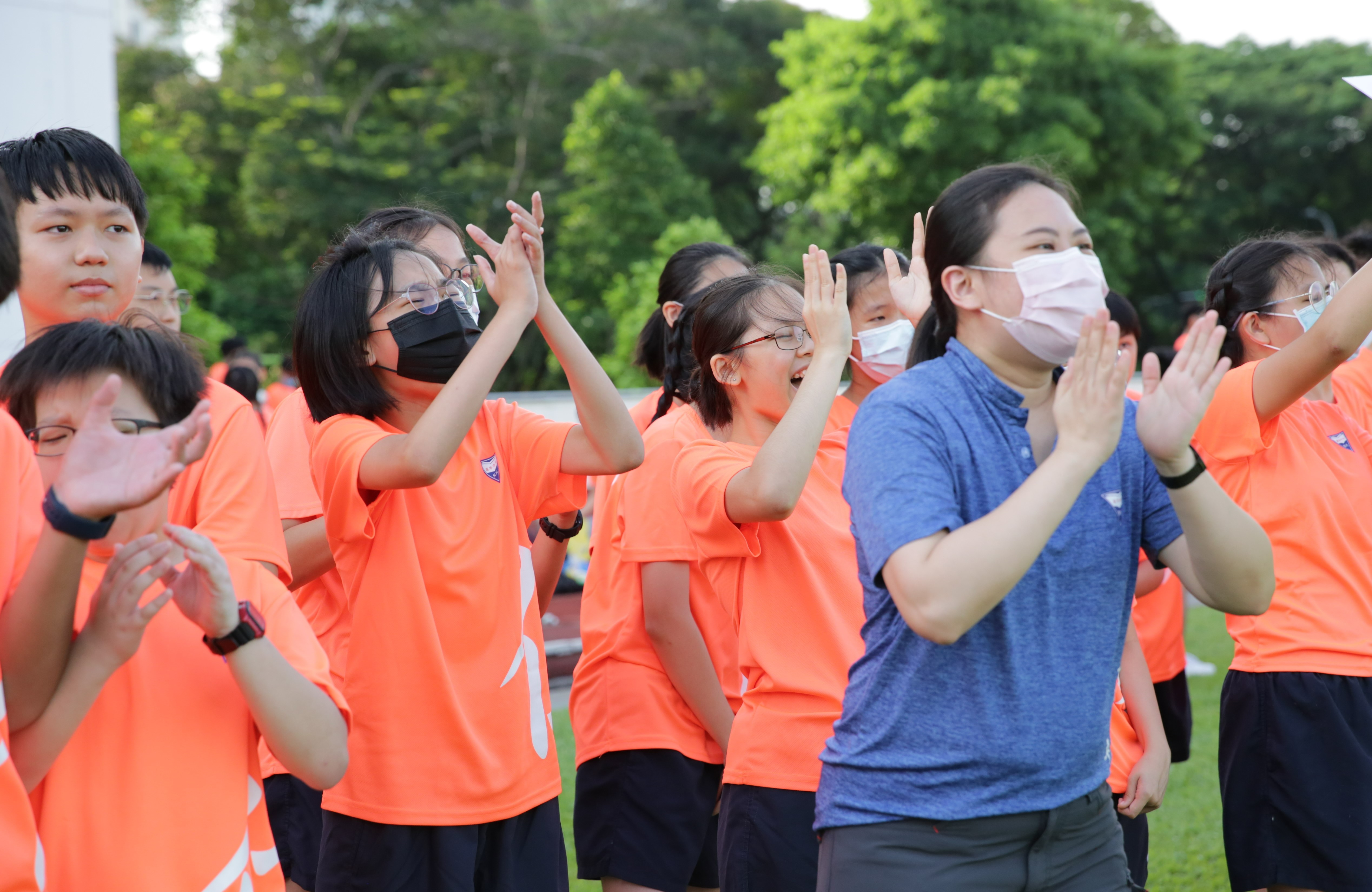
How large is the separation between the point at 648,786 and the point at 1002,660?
1706mm

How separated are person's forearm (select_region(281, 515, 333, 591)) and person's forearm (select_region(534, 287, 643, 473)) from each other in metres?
0.70

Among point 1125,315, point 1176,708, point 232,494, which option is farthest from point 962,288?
point 1125,315

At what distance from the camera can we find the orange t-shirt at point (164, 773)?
77.1 inches

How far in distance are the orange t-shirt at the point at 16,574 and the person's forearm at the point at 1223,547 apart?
1.91 meters

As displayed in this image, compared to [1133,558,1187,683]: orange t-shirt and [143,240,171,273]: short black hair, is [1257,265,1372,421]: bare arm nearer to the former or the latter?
[1133,558,1187,683]: orange t-shirt

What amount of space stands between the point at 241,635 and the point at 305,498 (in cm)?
130

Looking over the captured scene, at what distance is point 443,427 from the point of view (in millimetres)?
2682

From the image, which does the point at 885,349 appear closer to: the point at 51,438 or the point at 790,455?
the point at 790,455

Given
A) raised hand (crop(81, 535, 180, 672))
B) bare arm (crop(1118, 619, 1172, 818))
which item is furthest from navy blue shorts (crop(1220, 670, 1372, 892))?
raised hand (crop(81, 535, 180, 672))

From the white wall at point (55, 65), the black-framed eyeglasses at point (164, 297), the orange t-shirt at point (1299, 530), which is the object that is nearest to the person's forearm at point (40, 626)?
the black-framed eyeglasses at point (164, 297)

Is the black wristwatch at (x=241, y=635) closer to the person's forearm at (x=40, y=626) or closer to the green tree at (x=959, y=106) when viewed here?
the person's forearm at (x=40, y=626)

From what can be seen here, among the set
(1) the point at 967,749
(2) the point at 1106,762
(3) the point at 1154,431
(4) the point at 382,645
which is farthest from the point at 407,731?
(3) the point at 1154,431

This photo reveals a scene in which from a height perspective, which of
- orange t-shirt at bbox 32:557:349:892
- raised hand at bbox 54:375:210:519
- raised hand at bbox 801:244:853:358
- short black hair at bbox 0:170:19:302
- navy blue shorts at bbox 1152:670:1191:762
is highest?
short black hair at bbox 0:170:19:302

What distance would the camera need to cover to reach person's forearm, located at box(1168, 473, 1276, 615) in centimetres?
210
